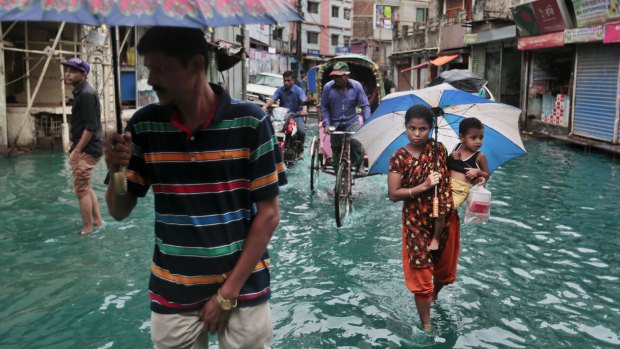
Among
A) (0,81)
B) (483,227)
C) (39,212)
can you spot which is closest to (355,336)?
(483,227)

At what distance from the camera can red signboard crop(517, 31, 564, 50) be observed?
1712cm

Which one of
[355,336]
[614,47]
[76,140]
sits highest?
[614,47]

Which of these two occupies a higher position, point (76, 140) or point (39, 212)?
point (76, 140)

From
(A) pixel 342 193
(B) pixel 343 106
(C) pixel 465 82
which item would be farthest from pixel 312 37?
(A) pixel 342 193

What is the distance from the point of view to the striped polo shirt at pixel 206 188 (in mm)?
2182

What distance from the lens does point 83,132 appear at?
607cm

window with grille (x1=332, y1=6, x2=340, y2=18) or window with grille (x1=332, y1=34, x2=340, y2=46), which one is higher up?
window with grille (x1=332, y1=6, x2=340, y2=18)

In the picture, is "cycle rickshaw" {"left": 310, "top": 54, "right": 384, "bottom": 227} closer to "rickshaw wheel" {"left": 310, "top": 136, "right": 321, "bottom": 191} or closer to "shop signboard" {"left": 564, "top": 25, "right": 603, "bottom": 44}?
"rickshaw wheel" {"left": 310, "top": 136, "right": 321, "bottom": 191}

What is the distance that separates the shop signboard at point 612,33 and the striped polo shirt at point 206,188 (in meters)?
14.1

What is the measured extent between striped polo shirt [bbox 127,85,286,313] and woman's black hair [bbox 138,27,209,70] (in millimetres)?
223

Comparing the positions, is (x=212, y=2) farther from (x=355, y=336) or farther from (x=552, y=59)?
(x=552, y=59)

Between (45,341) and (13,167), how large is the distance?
799 centimetres

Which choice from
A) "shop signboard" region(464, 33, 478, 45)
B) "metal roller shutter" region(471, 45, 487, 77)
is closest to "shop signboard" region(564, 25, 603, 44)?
"shop signboard" region(464, 33, 478, 45)

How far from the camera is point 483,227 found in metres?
6.91
